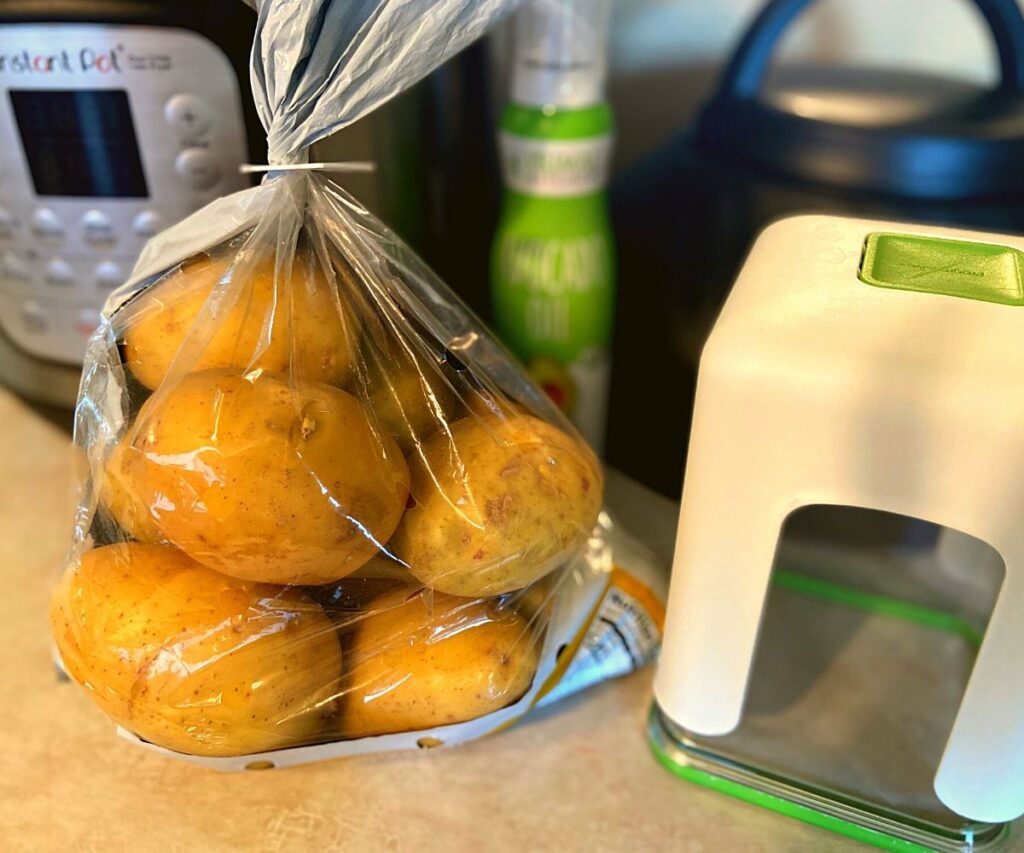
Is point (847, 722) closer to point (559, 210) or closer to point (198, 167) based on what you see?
point (559, 210)

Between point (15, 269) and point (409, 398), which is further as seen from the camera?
point (15, 269)

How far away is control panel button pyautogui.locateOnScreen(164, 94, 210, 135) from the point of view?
53 centimetres

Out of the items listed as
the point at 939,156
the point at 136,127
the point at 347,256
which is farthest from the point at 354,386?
the point at 939,156

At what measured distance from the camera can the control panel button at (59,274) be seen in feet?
1.96

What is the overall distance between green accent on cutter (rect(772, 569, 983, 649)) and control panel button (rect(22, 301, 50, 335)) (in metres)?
0.52

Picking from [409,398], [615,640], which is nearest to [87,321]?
[409,398]

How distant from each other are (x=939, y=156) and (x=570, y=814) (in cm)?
43

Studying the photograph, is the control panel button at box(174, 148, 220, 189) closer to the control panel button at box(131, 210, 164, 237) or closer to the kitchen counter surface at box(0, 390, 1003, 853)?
the control panel button at box(131, 210, 164, 237)

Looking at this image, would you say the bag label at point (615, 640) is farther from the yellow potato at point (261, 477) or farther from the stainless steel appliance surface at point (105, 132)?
the stainless steel appliance surface at point (105, 132)

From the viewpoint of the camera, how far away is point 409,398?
1.52 feet

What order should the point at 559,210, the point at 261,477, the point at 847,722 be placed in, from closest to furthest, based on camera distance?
the point at 261,477 < the point at 847,722 < the point at 559,210

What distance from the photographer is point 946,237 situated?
444 millimetres

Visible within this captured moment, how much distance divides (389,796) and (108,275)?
370 millimetres

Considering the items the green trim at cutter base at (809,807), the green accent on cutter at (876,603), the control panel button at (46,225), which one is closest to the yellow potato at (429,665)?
the green trim at cutter base at (809,807)
